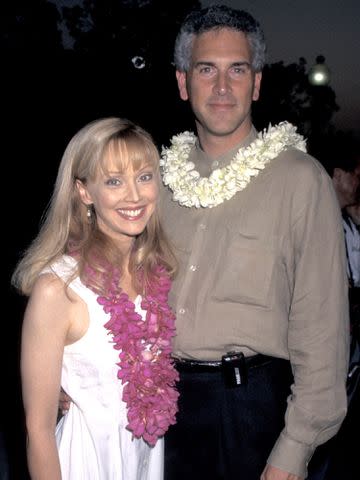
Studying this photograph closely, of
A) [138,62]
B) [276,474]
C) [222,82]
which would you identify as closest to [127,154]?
[222,82]

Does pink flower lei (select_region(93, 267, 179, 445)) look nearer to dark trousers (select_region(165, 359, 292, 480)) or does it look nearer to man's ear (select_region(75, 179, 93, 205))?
dark trousers (select_region(165, 359, 292, 480))

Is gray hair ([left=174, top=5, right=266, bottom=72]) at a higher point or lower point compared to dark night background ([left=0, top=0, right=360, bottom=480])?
lower

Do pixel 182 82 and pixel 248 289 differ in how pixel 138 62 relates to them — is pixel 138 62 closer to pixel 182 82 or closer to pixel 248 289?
pixel 182 82

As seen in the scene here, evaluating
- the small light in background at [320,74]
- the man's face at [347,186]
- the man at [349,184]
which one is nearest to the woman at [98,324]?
the man at [349,184]

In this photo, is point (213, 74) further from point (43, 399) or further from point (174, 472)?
point (174, 472)

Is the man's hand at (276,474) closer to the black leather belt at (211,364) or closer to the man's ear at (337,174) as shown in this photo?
the black leather belt at (211,364)

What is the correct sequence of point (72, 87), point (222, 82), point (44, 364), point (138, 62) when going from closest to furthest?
point (44, 364)
point (222, 82)
point (138, 62)
point (72, 87)

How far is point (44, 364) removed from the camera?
200 cm

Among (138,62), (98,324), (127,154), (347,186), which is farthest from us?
(138,62)

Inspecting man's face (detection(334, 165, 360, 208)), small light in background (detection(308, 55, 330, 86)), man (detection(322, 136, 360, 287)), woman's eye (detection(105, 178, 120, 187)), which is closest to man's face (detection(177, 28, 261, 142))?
woman's eye (detection(105, 178, 120, 187))

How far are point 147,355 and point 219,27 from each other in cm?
146

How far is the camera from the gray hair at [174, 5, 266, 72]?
2.52 m

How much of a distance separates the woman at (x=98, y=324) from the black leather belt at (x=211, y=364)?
0.23ft

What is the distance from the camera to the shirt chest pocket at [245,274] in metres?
2.25
